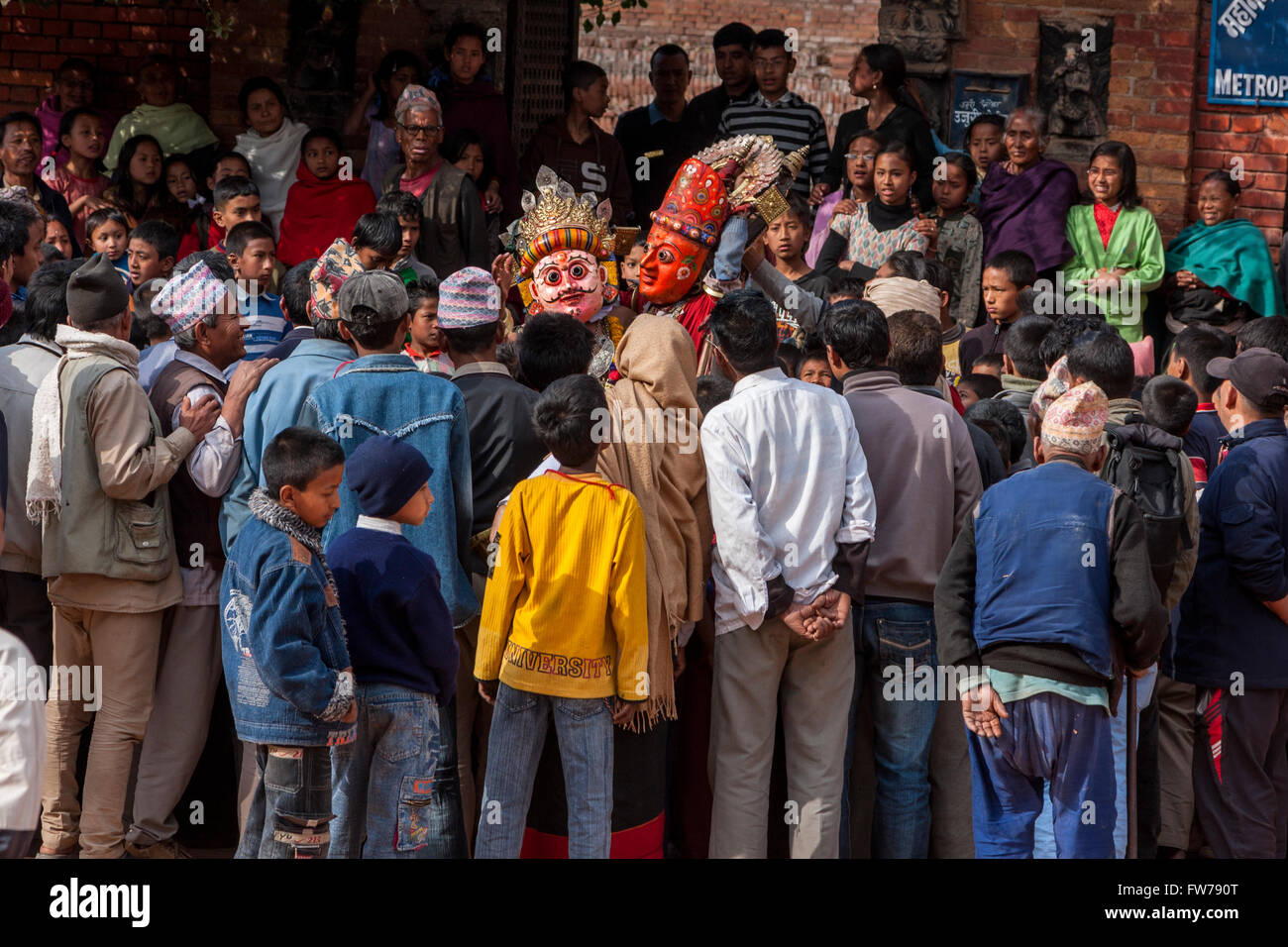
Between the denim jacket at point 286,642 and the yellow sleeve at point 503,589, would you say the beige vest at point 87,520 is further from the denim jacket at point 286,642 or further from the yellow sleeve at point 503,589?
the yellow sleeve at point 503,589

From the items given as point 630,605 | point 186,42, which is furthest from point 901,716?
point 186,42

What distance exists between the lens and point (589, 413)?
430cm

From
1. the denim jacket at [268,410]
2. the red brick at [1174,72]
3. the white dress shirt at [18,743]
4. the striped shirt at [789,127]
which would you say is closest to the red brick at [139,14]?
the striped shirt at [789,127]

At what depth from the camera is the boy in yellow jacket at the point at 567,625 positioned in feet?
14.0

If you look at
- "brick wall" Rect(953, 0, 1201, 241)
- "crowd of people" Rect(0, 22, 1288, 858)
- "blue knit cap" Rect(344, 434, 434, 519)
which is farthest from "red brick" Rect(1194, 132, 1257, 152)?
"blue knit cap" Rect(344, 434, 434, 519)

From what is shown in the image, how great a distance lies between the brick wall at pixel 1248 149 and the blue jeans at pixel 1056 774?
19.6ft

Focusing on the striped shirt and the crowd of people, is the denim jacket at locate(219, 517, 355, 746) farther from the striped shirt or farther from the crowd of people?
the striped shirt

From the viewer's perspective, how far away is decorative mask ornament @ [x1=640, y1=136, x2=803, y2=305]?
553 cm

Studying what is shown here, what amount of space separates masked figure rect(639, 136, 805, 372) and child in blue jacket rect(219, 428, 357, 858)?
1.92 metres

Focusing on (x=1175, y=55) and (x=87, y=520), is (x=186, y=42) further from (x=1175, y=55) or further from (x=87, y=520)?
(x=1175, y=55)

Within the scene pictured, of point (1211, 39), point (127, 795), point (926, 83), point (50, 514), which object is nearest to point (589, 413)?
point (50, 514)

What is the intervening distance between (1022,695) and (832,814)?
30.8 inches

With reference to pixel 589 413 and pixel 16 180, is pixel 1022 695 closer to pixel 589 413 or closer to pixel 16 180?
pixel 589 413

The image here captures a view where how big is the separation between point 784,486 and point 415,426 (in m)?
1.16
